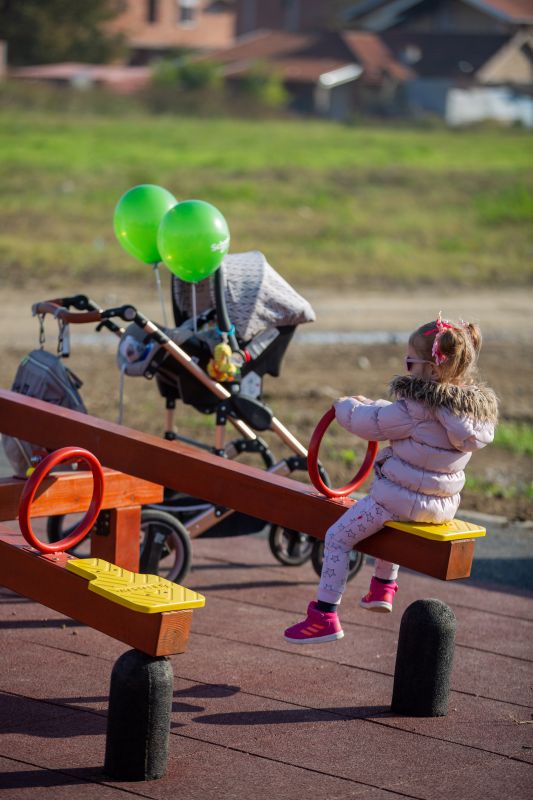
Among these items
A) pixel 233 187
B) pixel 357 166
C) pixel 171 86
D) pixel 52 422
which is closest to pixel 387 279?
pixel 233 187

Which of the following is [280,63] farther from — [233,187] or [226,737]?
[226,737]

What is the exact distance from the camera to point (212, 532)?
644cm

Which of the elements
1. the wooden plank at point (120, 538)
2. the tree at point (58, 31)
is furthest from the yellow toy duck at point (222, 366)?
the tree at point (58, 31)

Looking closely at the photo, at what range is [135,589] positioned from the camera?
13.8 feet

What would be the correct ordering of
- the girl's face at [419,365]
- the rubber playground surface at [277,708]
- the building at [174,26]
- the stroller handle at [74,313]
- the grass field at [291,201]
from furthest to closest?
the building at [174,26] → the grass field at [291,201] → the stroller handle at [74,313] → the girl's face at [419,365] → the rubber playground surface at [277,708]

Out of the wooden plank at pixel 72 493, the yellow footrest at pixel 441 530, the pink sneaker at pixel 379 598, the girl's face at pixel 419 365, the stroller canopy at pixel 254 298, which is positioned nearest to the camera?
the yellow footrest at pixel 441 530

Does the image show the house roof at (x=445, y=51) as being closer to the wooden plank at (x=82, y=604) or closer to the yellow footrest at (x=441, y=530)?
the yellow footrest at (x=441, y=530)

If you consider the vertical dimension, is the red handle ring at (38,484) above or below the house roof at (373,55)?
below

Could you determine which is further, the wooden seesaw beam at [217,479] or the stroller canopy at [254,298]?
the stroller canopy at [254,298]

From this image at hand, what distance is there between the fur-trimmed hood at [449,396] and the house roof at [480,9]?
66.3 m

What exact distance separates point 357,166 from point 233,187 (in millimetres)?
6127

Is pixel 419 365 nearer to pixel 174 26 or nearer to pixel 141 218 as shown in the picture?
pixel 141 218

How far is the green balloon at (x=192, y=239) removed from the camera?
6.04 m

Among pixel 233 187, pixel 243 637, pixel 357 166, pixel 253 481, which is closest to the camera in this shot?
pixel 253 481
